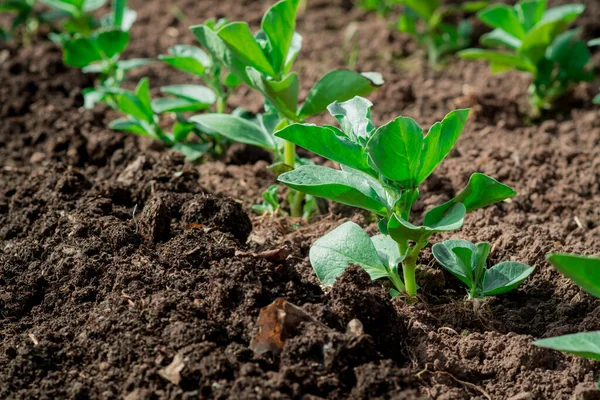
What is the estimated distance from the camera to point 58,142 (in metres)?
3.09

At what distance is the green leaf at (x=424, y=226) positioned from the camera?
5.82ft

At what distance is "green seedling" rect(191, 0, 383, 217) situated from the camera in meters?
2.27

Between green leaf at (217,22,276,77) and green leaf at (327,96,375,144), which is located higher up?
→ green leaf at (217,22,276,77)

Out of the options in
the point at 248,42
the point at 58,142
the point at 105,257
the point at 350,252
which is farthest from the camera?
the point at 58,142

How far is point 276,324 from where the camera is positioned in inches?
70.0

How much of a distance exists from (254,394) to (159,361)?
0.84 ft

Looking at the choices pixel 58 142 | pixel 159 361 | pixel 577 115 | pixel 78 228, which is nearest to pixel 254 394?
pixel 159 361

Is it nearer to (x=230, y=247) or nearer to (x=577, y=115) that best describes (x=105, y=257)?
(x=230, y=247)

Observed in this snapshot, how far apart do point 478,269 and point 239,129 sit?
0.94 m

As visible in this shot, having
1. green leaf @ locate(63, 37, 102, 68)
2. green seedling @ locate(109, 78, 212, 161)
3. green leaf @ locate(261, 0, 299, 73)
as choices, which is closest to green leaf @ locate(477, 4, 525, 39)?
green leaf @ locate(261, 0, 299, 73)

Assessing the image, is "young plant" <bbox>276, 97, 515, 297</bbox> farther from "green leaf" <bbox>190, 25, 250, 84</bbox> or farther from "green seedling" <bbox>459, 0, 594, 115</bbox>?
"green seedling" <bbox>459, 0, 594, 115</bbox>

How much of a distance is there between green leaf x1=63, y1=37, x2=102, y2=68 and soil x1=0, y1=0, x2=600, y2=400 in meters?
0.27

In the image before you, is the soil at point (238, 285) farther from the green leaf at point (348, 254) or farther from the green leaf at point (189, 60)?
the green leaf at point (189, 60)

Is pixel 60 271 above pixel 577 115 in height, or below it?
above
